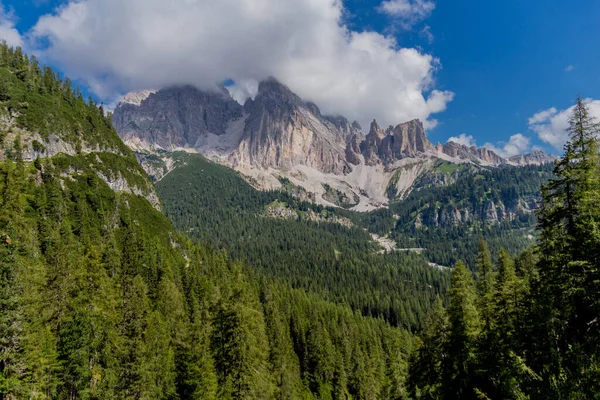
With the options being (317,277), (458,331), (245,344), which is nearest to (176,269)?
(245,344)

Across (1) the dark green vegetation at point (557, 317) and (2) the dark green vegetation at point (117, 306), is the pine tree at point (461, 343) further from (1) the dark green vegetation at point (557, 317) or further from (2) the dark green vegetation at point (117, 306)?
(2) the dark green vegetation at point (117, 306)

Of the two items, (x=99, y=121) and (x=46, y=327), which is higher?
(x=99, y=121)

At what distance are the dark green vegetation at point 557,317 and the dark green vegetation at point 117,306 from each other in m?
21.9

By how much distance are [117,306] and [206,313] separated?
60.2 feet

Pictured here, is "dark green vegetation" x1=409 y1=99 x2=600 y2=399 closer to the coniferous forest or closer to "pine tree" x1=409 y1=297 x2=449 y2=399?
the coniferous forest

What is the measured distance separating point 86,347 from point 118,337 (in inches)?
181

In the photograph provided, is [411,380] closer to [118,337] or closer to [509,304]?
[509,304]

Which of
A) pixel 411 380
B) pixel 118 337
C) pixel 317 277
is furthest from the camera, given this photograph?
pixel 317 277

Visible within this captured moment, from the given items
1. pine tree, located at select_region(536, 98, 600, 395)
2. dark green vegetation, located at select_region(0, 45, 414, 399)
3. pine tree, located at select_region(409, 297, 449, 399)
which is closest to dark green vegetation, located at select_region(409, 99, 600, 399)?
pine tree, located at select_region(536, 98, 600, 395)

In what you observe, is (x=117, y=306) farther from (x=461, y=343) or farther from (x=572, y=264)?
(x=572, y=264)

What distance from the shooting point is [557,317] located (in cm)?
2005

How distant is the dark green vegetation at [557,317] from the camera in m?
15.9

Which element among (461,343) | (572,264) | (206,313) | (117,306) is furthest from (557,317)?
(206,313)

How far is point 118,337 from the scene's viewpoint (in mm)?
40500
